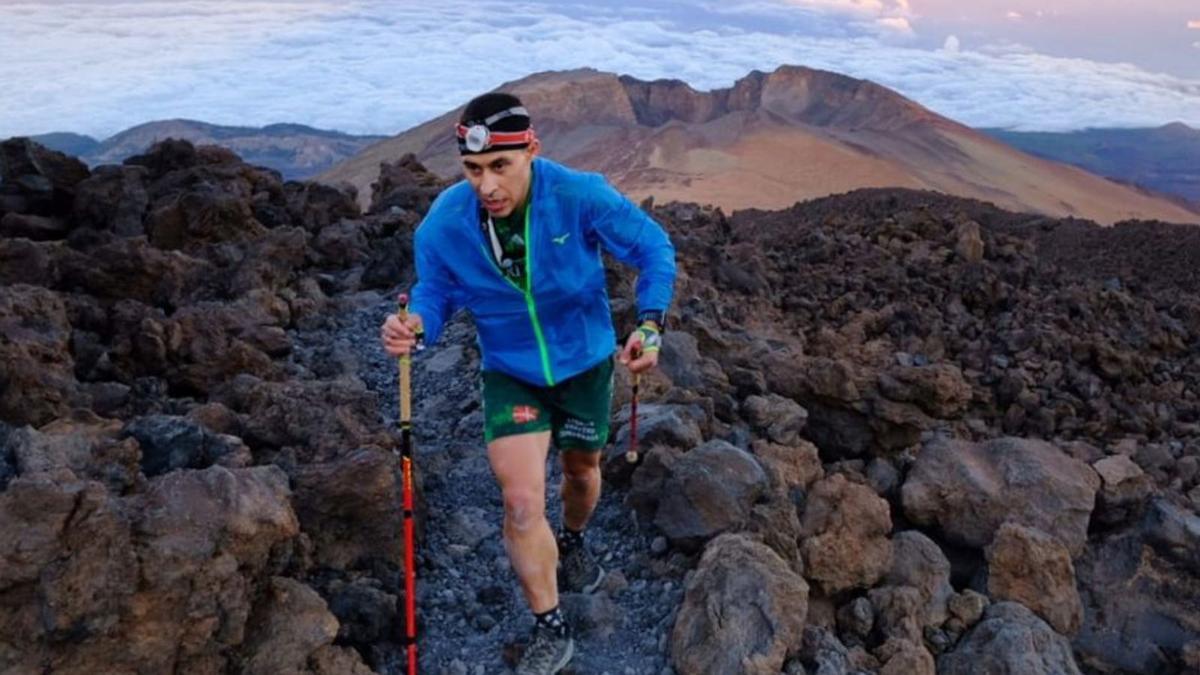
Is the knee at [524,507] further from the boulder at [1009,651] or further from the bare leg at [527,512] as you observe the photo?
the boulder at [1009,651]

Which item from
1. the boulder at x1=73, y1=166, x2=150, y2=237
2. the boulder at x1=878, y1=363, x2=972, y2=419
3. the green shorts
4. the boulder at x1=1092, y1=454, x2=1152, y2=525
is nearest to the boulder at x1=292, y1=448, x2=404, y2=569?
the green shorts

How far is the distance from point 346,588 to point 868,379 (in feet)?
13.4

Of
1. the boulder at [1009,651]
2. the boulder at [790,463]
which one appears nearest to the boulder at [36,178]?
the boulder at [790,463]

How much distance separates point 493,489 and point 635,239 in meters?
2.32

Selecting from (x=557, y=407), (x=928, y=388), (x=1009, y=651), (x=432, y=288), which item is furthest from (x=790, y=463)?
(x=432, y=288)

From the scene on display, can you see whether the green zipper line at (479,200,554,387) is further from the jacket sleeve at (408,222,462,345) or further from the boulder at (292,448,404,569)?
the boulder at (292,448,404,569)

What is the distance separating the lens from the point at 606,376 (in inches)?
169

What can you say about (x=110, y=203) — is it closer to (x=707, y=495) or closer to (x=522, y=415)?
(x=707, y=495)

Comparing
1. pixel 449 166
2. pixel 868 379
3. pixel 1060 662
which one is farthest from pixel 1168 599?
pixel 449 166

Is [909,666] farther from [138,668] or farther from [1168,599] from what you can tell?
[138,668]

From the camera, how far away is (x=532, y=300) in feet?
13.1

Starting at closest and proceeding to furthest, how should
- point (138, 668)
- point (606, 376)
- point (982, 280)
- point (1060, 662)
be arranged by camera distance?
point (138, 668), point (606, 376), point (1060, 662), point (982, 280)

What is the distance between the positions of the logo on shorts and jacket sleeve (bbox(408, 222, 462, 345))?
42 centimetres

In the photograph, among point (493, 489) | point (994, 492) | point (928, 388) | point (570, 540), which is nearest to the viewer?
point (570, 540)
